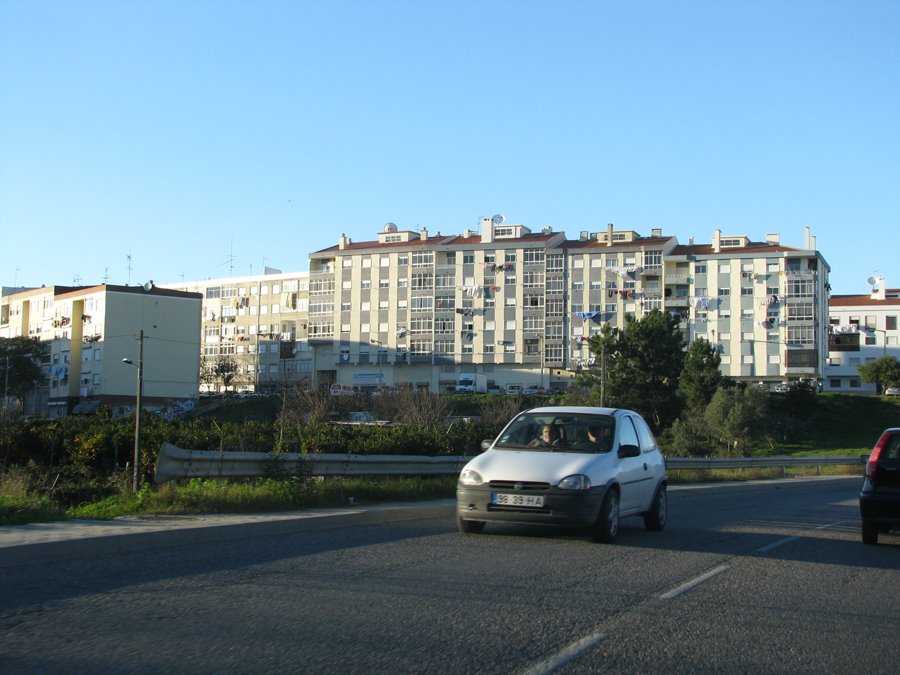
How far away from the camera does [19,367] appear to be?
82.6 meters

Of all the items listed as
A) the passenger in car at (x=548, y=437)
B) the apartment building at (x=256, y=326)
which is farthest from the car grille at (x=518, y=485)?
the apartment building at (x=256, y=326)

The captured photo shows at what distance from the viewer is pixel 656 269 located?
10775cm

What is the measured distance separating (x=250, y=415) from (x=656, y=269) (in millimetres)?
49790

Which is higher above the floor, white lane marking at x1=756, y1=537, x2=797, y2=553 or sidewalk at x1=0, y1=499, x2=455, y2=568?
sidewalk at x1=0, y1=499, x2=455, y2=568

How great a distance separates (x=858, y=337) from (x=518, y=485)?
416 feet

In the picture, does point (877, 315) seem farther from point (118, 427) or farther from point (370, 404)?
point (118, 427)

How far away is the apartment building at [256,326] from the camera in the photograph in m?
125

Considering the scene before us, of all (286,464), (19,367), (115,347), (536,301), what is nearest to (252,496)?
(286,464)

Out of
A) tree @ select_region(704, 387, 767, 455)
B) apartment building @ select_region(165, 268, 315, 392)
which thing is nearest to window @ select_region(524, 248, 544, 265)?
apartment building @ select_region(165, 268, 315, 392)

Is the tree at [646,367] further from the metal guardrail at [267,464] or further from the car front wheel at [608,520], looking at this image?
the car front wheel at [608,520]

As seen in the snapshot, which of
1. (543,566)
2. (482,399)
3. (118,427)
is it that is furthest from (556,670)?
(482,399)

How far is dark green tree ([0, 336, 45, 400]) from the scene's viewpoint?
81669 millimetres

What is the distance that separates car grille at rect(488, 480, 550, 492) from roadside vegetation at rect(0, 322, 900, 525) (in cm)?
404

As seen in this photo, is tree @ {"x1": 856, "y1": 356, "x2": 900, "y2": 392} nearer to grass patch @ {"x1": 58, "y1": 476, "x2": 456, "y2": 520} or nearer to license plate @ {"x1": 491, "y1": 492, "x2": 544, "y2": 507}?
grass patch @ {"x1": 58, "y1": 476, "x2": 456, "y2": 520}
